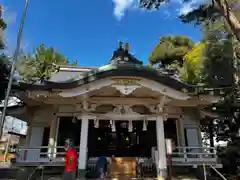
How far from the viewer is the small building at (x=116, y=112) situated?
287 inches

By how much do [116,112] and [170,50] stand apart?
19.7 m

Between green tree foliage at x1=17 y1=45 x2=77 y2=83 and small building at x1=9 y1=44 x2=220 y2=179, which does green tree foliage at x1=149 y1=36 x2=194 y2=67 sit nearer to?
green tree foliage at x1=17 y1=45 x2=77 y2=83

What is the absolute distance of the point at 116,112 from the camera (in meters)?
8.39

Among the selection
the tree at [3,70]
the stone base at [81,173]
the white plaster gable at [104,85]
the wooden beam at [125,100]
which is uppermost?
the tree at [3,70]

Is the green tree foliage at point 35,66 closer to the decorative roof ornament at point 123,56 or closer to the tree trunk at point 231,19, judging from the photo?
the decorative roof ornament at point 123,56

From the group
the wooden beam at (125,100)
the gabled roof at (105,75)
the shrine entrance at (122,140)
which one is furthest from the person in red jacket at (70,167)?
the shrine entrance at (122,140)

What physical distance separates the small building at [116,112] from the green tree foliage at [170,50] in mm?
16744

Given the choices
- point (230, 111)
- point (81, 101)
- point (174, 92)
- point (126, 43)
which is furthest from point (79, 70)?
point (230, 111)

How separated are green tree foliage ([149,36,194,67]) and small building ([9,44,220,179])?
16.7m

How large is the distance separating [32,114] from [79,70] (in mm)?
4413

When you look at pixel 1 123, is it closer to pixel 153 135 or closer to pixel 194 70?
pixel 153 135

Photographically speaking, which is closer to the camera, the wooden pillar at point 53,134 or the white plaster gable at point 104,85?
the white plaster gable at point 104,85

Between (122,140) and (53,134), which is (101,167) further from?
(122,140)

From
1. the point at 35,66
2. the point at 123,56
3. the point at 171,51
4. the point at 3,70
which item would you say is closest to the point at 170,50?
the point at 171,51
